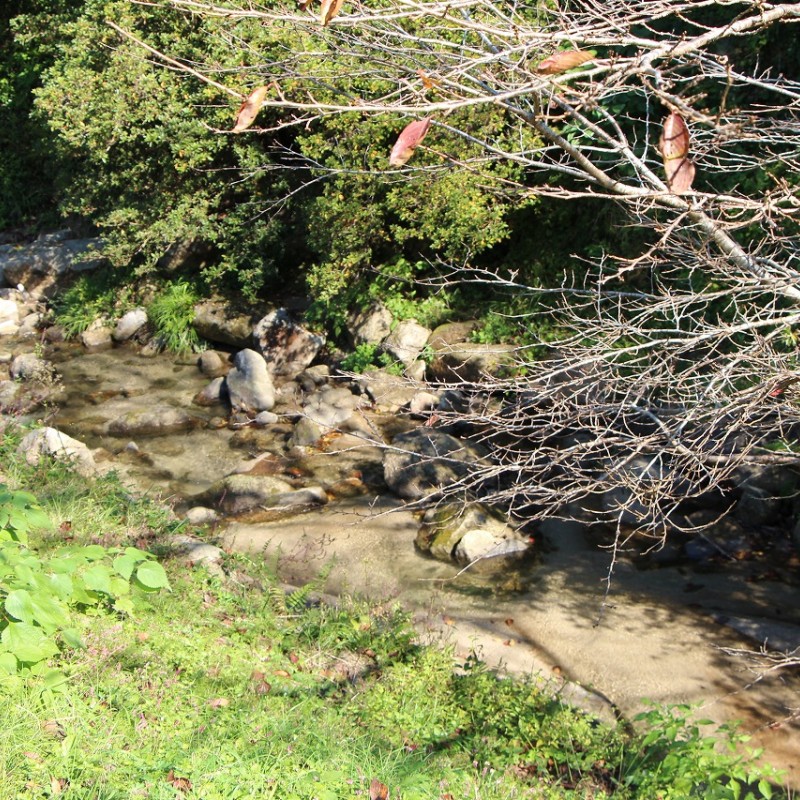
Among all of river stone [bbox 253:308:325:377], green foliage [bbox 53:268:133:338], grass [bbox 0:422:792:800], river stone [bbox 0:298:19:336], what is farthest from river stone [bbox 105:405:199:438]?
river stone [bbox 0:298:19:336]

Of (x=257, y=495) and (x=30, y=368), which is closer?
(x=257, y=495)

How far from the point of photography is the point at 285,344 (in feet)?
38.0

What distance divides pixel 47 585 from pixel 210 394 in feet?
24.0

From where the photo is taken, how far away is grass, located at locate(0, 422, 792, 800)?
333 cm

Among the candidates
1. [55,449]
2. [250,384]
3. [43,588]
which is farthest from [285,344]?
[43,588]

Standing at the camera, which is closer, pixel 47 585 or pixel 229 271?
pixel 47 585

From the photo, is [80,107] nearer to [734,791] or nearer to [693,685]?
[693,685]

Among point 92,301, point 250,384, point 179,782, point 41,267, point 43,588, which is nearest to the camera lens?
point 179,782

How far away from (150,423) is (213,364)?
2.01 m

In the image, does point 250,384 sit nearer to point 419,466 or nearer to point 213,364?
point 213,364

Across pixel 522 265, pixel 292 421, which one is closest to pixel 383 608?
pixel 292 421

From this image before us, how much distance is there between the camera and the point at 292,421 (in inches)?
403

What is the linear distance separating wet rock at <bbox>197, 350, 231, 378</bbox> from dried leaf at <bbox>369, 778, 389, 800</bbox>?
338 inches

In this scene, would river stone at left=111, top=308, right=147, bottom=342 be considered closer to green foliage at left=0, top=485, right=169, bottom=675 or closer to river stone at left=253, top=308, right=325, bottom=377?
river stone at left=253, top=308, right=325, bottom=377
